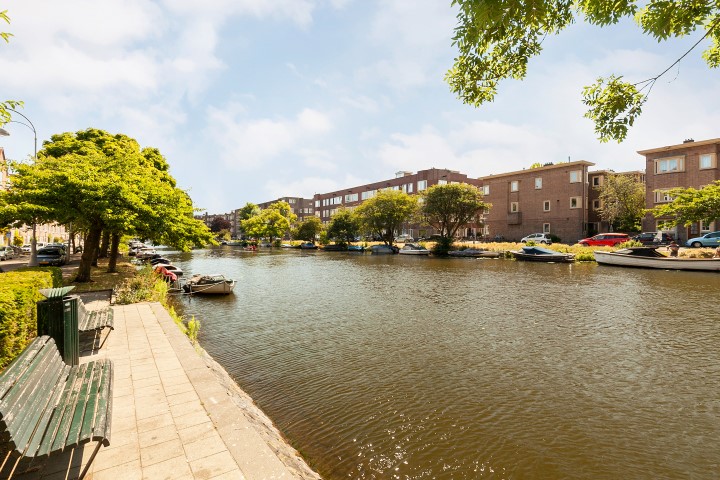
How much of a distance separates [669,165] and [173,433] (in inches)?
2165

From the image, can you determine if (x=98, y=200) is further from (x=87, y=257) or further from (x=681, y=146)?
(x=681, y=146)

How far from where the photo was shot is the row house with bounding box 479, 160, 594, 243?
165 ft

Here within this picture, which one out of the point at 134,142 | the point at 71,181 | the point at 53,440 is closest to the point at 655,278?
the point at 53,440

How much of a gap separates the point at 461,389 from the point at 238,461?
525cm

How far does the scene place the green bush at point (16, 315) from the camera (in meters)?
5.23

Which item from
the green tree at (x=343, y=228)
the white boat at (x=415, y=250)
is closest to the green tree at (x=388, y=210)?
the white boat at (x=415, y=250)

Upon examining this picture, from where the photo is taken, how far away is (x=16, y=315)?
5582 millimetres

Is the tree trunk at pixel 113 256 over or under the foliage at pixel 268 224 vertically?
under

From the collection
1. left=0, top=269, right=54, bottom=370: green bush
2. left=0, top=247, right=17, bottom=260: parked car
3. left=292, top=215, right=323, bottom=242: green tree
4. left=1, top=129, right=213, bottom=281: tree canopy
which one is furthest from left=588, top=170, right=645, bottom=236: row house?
left=0, top=247, right=17, bottom=260: parked car

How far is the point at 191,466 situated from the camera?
146 inches

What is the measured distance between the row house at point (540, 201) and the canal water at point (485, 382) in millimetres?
36489

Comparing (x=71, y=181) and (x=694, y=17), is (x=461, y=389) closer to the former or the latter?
(x=694, y=17)

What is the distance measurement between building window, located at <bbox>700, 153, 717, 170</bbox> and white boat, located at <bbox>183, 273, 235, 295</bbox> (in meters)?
49.8

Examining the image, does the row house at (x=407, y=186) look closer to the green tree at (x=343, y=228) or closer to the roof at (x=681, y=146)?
the green tree at (x=343, y=228)
